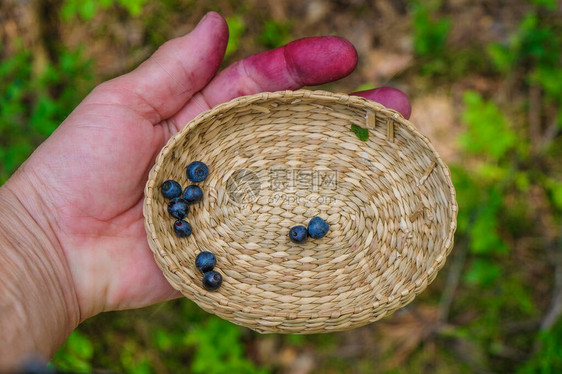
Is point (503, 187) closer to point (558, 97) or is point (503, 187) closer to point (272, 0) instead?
point (558, 97)

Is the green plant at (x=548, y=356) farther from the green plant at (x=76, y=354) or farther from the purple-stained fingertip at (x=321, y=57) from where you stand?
the green plant at (x=76, y=354)

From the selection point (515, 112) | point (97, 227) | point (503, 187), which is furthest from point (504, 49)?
point (97, 227)

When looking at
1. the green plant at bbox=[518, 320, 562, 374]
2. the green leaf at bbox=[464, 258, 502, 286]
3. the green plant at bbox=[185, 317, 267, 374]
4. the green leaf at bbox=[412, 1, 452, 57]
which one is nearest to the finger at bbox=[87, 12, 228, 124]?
the green plant at bbox=[185, 317, 267, 374]

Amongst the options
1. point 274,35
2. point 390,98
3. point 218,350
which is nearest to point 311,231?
point 390,98

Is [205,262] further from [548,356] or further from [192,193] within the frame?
[548,356]

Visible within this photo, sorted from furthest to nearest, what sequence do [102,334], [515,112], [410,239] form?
[515,112], [102,334], [410,239]
